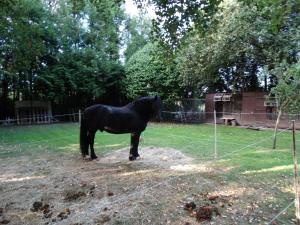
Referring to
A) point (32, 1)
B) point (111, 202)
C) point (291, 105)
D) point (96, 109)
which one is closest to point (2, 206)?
point (111, 202)

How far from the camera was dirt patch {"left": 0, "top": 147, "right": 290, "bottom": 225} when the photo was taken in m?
4.30

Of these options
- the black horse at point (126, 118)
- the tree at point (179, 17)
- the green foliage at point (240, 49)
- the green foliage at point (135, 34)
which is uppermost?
the green foliage at point (135, 34)

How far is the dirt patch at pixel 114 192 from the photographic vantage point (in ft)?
14.1

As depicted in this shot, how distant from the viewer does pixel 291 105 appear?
26.5 feet

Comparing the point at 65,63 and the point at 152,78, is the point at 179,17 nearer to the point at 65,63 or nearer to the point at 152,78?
the point at 152,78

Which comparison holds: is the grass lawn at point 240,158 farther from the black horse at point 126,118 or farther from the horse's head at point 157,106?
the horse's head at point 157,106

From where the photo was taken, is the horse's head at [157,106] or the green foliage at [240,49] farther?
the green foliage at [240,49]

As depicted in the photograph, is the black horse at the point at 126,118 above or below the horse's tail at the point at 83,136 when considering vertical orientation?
above

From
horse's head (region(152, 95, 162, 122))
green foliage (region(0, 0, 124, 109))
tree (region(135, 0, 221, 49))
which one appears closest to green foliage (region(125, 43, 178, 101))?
green foliage (region(0, 0, 124, 109))

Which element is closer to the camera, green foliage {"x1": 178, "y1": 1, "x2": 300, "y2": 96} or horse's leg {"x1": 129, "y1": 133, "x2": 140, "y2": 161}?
horse's leg {"x1": 129, "y1": 133, "x2": 140, "y2": 161}

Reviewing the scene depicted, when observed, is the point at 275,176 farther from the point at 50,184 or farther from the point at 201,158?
the point at 50,184

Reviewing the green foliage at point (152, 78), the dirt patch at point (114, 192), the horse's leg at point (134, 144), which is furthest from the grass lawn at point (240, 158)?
the green foliage at point (152, 78)

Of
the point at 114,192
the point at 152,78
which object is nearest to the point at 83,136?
the point at 114,192

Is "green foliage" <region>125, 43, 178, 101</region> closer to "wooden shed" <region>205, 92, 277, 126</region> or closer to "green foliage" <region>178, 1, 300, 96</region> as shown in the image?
"green foliage" <region>178, 1, 300, 96</region>
